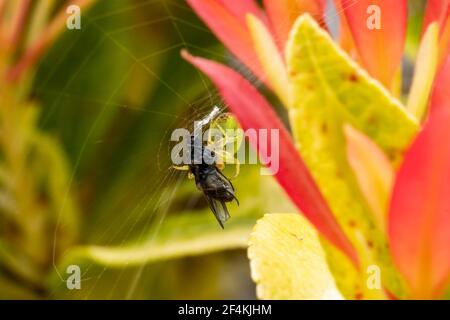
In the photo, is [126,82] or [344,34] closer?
[344,34]

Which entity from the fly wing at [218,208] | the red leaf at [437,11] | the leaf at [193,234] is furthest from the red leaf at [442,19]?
the leaf at [193,234]

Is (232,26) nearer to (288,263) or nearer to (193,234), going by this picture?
(288,263)

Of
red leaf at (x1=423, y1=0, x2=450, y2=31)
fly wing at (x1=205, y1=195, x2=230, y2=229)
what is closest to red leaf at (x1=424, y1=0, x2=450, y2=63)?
red leaf at (x1=423, y1=0, x2=450, y2=31)

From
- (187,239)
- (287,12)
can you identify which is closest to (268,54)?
(287,12)

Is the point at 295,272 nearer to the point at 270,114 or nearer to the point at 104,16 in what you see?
the point at 270,114
